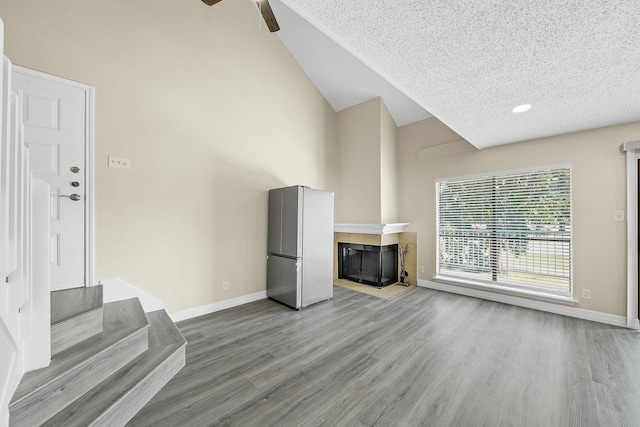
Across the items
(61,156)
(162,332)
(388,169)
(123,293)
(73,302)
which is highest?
(388,169)

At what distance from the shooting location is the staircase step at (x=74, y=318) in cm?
147

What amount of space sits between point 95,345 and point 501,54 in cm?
324

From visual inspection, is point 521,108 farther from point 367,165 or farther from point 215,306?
point 215,306

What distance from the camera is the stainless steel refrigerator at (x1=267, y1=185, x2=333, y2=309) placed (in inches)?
131

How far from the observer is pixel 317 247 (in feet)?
11.8

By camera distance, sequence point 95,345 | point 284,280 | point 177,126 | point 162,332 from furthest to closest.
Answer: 1. point 284,280
2. point 177,126
3. point 162,332
4. point 95,345

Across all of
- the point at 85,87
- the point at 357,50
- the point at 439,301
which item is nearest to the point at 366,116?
the point at 357,50

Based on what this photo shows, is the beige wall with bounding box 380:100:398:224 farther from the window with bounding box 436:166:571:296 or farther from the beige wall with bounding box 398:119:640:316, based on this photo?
the beige wall with bounding box 398:119:640:316

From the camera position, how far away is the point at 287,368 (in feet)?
6.70

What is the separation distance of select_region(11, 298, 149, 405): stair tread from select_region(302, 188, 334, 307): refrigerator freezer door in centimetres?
185

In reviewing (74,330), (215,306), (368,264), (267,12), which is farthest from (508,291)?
(74,330)

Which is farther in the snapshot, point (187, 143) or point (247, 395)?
point (187, 143)

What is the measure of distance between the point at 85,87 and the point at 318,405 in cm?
327

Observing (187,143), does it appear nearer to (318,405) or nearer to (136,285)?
(136,285)
